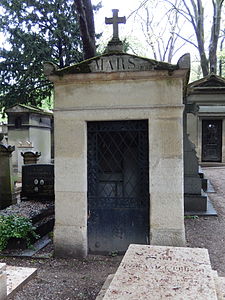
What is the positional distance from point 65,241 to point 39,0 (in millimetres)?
16258

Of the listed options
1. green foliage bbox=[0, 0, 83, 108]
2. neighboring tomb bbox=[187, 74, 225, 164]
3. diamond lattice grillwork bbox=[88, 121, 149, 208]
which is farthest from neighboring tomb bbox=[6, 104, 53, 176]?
diamond lattice grillwork bbox=[88, 121, 149, 208]

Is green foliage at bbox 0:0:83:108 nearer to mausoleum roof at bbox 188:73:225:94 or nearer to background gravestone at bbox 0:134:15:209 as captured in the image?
mausoleum roof at bbox 188:73:225:94

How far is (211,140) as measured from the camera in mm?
16188

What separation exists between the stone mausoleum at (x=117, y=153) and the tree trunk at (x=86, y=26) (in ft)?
14.1

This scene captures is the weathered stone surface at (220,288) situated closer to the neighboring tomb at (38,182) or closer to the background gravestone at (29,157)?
the neighboring tomb at (38,182)

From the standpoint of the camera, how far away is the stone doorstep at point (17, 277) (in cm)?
312

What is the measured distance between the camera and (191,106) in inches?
324

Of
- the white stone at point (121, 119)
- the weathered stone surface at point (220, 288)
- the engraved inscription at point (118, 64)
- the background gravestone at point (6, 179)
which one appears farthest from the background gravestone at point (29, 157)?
the weathered stone surface at point (220, 288)

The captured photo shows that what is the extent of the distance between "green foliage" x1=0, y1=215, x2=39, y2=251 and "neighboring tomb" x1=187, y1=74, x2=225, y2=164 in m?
12.4

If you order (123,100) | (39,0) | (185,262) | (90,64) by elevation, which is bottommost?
(185,262)

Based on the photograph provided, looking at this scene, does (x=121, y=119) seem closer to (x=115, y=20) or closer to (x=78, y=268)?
(x=115, y=20)

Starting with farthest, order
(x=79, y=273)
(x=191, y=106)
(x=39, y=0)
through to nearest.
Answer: (x=39, y=0), (x=191, y=106), (x=79, y=273)

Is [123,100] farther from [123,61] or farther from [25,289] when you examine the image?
[25,289]

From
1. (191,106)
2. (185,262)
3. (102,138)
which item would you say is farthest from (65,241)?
(191,106)
